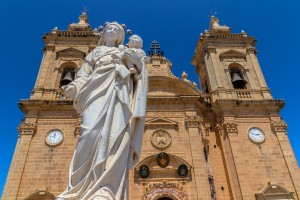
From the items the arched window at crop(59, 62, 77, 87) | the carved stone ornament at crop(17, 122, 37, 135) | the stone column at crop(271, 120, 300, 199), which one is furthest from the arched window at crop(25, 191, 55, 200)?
the stone column at crop(271, 120, 300, 199)

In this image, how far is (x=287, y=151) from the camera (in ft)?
47.6

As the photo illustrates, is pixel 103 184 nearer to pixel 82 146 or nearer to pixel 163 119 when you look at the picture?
pixel 82 146

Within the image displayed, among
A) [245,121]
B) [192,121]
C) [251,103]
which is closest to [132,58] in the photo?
[192,121]

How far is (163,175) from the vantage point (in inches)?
534

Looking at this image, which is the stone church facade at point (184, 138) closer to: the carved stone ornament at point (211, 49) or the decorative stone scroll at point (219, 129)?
the decorative stone scroll at point (219, 129)

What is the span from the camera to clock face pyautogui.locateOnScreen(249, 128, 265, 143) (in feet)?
48.9

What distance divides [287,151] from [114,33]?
13.6 m

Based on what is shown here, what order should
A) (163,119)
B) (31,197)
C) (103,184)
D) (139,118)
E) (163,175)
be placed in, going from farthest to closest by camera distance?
(163,119) → (163,175) → (31,197) → (139,118) → (103,184)

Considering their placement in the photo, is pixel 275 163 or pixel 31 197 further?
pixel 275 163

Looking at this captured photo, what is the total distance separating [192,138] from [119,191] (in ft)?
39.9

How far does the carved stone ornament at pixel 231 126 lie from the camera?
1504 centimetres

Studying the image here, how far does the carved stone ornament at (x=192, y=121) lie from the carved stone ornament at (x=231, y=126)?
1.56m

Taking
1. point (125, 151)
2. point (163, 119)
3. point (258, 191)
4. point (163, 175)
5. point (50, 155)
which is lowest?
point (125, 151)

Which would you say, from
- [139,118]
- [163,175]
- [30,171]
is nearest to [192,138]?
[163,175]
